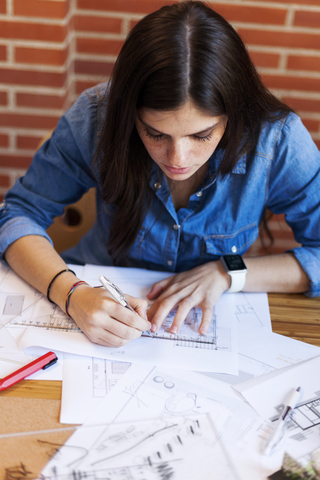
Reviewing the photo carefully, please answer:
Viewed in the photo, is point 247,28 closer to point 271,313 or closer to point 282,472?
point 271,313

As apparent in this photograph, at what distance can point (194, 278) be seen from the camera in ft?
3.40

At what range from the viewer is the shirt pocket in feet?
3.82

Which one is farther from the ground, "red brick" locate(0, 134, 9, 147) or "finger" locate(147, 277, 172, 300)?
"red brick" locate(0, 134, 9, 147)

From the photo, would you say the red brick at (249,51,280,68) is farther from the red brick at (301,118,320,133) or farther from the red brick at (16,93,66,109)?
the red brick at (16,93,66,109)

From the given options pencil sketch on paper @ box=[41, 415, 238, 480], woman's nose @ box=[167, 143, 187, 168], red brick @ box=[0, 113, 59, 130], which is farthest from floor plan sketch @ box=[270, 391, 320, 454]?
red brick @ box=[0, 113, 59, 130]

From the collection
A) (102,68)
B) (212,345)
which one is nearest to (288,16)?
(102,68)

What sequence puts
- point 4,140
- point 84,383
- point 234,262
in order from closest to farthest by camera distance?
1. point 84,383
2. point 234,262
3. point 4,140

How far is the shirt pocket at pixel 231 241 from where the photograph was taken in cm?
116

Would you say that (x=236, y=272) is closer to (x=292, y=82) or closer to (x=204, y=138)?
(x=204, y=138)

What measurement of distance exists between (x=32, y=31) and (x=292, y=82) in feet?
2.90

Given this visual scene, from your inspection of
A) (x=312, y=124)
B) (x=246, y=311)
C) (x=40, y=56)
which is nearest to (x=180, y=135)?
(x=246, y=311)

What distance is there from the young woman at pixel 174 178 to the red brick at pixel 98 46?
0.59 meters

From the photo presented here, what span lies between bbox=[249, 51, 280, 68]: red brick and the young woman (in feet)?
2.01

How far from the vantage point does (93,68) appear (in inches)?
65.9
